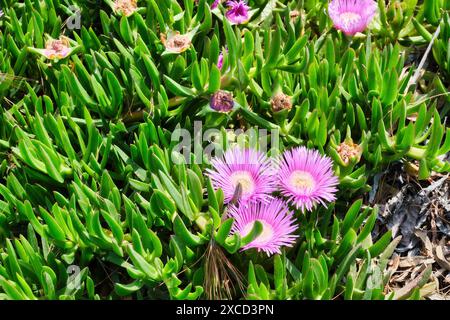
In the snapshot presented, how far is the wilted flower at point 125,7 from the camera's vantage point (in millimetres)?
1606

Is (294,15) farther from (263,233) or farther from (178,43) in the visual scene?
(263,233)

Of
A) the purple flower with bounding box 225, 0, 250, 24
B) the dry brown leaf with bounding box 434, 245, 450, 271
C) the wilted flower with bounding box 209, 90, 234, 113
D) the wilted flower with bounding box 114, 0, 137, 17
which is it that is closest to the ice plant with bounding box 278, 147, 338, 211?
the wilted flower with bounding box 209, 90, 234, 113

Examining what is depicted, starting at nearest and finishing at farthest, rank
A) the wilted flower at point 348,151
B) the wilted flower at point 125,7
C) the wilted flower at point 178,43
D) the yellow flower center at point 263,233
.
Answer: the yellow flower center at point 263,233 → the wilted flower at point 348,151 → the wilted flower at point 178,43 → the wilted flower at point 125,7

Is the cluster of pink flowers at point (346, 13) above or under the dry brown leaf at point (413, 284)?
above

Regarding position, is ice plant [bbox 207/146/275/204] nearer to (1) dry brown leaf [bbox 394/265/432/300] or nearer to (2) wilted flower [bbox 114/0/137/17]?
(1) dry brown leaf [bbox 394/265/432/300]

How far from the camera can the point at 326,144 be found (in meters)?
1.50

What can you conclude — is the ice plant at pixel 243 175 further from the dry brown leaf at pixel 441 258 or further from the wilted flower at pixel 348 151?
the dry brown leaf at pixel 441 258

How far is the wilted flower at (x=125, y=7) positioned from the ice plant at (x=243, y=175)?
1.54 feet

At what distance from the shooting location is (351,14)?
62.0 inches

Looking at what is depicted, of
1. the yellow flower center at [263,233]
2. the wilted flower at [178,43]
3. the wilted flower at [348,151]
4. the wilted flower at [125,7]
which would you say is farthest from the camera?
the wilted flower at [125,7]

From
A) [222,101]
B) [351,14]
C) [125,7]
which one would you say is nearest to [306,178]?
[222,101]

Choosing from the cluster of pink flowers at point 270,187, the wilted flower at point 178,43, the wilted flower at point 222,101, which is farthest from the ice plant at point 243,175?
the wilted flower at point 178,43
